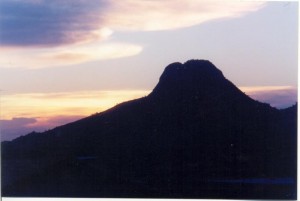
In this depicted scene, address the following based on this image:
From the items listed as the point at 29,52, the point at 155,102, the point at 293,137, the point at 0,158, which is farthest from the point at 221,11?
the point at 0,158

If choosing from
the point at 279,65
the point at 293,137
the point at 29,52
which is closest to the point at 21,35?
the point at 29,52

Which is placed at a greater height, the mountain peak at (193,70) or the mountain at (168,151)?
the mountain peak at (193,70)

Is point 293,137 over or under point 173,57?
under

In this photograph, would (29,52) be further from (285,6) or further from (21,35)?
(285,6)

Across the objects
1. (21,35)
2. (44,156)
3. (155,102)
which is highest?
(21,35)

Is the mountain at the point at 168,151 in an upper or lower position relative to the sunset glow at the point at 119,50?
lower

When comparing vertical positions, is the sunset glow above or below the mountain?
above

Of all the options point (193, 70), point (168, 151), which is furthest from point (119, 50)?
point (168, 151)

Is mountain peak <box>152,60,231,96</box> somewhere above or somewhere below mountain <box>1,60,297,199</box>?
above
